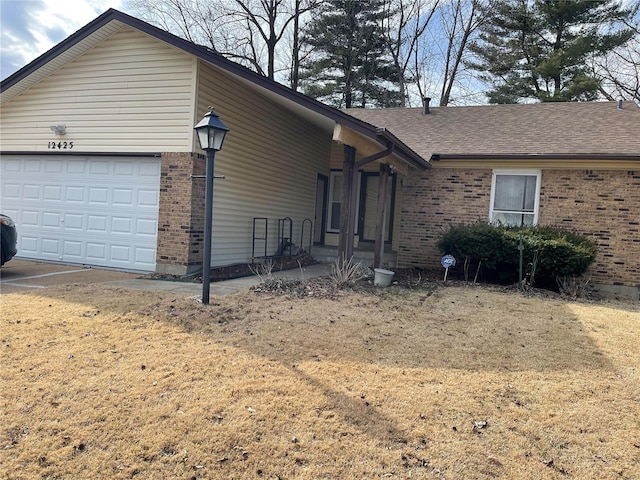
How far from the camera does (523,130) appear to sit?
11109 millimetres

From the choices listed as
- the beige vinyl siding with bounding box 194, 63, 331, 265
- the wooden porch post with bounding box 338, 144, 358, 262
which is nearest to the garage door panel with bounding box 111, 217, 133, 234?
the beige vinyl siding with bounding box 194, 63, 331, 265

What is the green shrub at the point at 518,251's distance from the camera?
26.7 feet

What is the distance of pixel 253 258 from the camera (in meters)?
9.97

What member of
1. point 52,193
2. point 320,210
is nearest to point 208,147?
point 52,193

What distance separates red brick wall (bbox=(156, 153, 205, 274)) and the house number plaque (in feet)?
7.72

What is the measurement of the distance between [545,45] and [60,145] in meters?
21.0

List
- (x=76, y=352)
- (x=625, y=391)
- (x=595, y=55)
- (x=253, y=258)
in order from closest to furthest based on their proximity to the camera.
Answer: (x=625, y=391)
(x=76, y=352)
(x=253, y=258)
(x=595, y=55)

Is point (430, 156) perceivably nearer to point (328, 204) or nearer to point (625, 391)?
point (328, 204)

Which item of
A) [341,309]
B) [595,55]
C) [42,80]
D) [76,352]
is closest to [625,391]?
[341,309]

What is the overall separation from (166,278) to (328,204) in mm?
6596

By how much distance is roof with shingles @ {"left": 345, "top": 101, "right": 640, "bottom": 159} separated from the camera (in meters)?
9.59

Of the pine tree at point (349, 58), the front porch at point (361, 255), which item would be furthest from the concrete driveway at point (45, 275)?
the pine tree at point (349, 58)

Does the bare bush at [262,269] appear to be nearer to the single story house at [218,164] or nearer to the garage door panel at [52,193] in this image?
the single story house at [218,164]

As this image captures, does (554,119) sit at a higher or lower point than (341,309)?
higher
